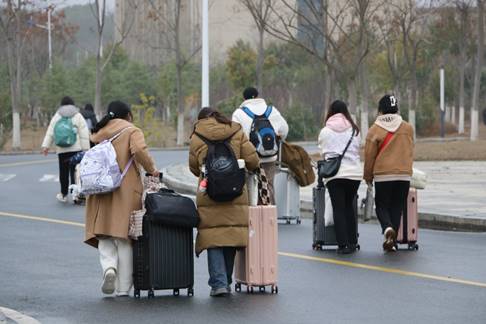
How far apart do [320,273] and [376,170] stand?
2.24m

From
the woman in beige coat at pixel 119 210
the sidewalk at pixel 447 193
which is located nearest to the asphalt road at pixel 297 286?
the woman in beige coat at pixel 119 210

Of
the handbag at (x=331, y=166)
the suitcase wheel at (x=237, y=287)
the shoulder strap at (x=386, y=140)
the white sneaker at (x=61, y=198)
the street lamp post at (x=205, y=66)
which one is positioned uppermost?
the street lamp post at (x=205, y=66)

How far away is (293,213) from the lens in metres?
18.9

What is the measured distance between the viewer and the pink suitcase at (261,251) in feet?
37.9

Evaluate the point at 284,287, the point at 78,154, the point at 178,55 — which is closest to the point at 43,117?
the point at 178,55

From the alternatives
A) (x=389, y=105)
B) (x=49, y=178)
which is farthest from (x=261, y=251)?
(x=49, y=178)

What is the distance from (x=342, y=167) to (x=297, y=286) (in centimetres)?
287

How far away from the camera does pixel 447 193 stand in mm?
23234

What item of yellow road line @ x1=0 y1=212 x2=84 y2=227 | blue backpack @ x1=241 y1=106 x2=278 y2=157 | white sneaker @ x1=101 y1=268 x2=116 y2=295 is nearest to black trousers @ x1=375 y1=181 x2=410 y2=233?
blue backpack @ x1=241 y1=106 x2=278 y2=157

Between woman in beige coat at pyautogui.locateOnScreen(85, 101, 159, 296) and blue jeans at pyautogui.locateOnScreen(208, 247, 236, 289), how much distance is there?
2.28ft

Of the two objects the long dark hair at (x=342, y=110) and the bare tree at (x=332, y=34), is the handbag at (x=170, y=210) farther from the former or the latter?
the bare tree at (x=332, y=34)

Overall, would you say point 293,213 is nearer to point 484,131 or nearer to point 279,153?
point 279,153

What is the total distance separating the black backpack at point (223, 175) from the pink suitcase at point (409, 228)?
4.61m

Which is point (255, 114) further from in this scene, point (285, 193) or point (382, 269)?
point (382, 269)
